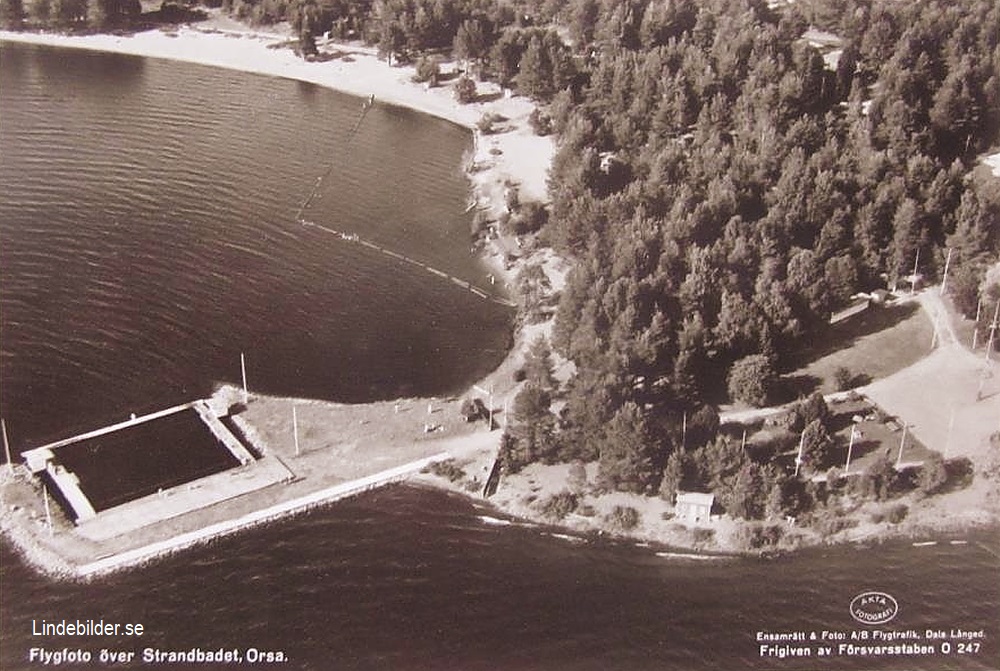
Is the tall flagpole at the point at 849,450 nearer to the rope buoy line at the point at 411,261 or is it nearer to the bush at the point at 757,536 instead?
the bush at the point at 757,536

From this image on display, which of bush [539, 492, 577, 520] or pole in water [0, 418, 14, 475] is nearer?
bush [539, 492, 577, 520]

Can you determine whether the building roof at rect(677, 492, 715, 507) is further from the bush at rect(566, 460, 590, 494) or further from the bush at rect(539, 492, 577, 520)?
the bush at rect(539, 492, 577, 520)

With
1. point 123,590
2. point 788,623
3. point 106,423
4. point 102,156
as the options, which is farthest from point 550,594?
point 102,156

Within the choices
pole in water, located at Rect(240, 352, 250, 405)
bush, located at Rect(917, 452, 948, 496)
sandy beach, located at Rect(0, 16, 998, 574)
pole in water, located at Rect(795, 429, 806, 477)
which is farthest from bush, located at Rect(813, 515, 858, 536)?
pole in water, located at Rect(240, 352, 250, 405)

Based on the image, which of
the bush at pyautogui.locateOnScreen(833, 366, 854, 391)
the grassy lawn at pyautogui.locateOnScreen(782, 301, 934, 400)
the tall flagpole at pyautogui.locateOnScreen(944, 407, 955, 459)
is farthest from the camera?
the grassy lawn at pyautogui.locateOnScreen(782, 301, 934, 400)

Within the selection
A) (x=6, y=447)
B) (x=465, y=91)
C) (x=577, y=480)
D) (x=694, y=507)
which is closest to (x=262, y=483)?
(x=6, y=447)

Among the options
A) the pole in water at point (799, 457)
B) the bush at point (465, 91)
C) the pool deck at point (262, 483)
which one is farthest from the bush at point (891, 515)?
the bush at point (465, 91)

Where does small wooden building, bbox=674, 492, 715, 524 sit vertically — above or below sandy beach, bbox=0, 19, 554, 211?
below
